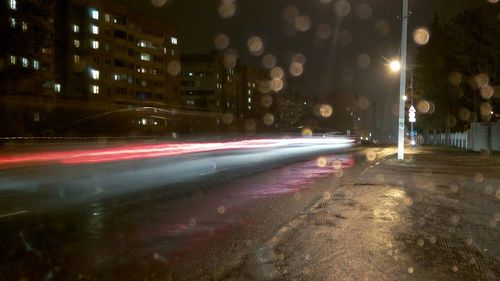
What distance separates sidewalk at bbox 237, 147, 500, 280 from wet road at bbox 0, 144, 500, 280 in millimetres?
19

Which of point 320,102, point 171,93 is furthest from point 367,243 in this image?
point 320,102

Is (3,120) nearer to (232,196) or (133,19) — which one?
(232,196)

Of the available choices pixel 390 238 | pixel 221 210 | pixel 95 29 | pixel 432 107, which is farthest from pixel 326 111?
pixel 390 238

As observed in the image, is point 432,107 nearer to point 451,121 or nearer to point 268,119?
point 451,121

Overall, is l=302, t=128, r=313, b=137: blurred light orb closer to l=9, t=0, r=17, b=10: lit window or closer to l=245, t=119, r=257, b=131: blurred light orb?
l=245, t=119, r=257, b=131: blurred light orb

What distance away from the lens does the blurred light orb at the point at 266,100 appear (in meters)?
128

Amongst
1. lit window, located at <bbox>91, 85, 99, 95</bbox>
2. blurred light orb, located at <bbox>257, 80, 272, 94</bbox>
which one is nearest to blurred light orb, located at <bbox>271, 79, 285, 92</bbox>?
blurred light orb, located at <bbox>257, 80, 272, 94</bbox>

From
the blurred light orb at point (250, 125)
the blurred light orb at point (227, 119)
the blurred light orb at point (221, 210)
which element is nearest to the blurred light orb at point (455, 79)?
the blurred light orb at point (221, 210)

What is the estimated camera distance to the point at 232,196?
→ 14.0 meters

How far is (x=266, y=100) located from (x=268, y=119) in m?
9.91

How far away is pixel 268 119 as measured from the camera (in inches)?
4776

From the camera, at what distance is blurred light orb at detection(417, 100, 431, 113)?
2490 inches

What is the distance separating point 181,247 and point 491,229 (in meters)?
5.59

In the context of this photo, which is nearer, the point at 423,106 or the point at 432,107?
the point at 432,107
